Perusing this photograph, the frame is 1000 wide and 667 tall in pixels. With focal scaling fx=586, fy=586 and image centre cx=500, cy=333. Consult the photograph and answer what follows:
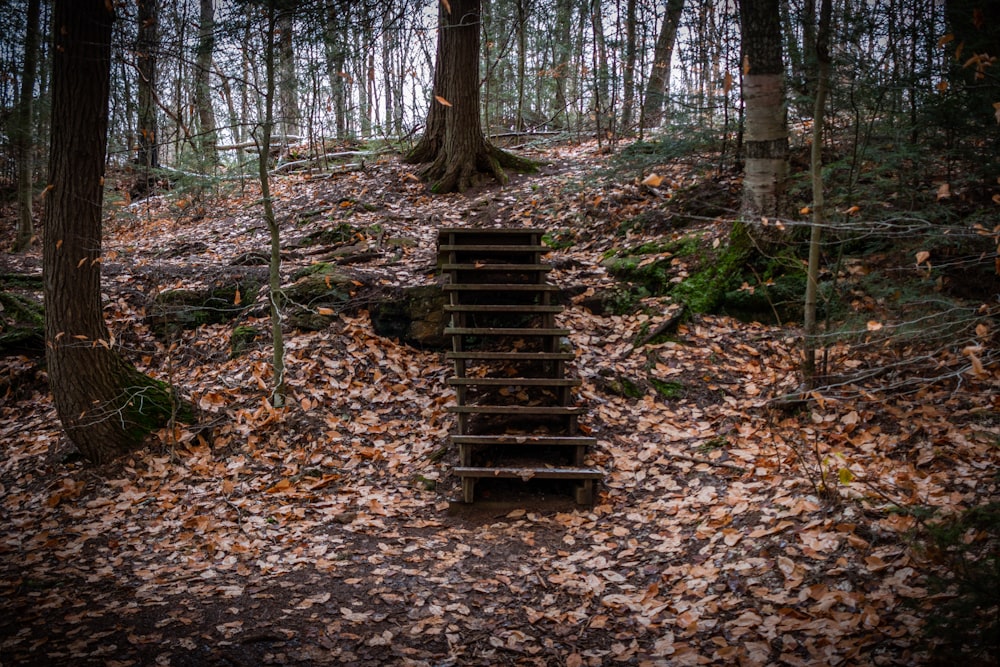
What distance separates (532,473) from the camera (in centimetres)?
505

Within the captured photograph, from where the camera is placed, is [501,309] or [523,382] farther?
[501,309]

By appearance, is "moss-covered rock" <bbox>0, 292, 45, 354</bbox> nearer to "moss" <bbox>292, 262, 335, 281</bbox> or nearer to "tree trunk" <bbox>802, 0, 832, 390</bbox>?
"moss" <bbox>292, 262, 335, 281</bbox>

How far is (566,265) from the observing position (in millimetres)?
8508

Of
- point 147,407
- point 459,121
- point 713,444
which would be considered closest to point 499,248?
point 713,444

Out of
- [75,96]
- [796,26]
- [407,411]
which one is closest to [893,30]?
[796,26]

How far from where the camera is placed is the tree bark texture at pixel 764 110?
696cm

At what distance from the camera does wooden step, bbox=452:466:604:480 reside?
5004 mm

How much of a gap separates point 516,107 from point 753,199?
11367mm

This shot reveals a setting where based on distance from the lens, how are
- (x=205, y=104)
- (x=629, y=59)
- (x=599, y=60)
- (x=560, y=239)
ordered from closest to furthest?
(x=560, y=239)
(x=629, y=59)
(x=599, y=60)
(x=205, y=104)

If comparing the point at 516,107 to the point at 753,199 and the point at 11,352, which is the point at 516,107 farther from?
the point at 11,352

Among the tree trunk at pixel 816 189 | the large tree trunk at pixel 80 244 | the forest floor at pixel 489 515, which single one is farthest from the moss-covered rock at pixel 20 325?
the tree trunk at pixel 816 189

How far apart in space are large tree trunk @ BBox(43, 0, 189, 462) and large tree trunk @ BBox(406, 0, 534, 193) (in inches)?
244

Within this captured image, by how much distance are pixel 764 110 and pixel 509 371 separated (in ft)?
14.5

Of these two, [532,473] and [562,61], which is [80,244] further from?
[562,61]
